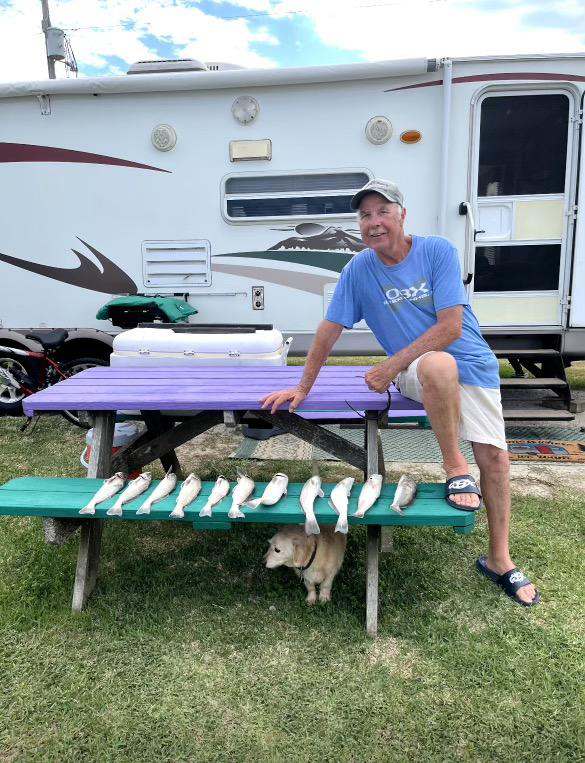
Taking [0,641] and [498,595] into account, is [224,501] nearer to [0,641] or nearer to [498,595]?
[0,641]

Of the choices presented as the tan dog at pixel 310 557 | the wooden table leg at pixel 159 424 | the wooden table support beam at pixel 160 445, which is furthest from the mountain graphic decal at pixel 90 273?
the tan dog at pixel 310 557

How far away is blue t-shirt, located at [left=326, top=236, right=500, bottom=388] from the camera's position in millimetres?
2492

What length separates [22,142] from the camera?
5.32m

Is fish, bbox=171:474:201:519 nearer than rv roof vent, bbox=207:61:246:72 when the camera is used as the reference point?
Yes

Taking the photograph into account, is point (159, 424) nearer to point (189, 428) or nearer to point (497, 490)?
point (189, 428)

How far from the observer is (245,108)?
16.6ft

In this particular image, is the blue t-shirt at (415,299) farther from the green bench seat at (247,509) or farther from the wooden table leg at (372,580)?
the wooden table leg at (372,580)

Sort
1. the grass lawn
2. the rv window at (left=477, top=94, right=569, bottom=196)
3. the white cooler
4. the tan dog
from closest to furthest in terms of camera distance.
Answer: the grass lawn
the tan dog
the white cooler
the rv window at (left=477, top=94, right=569, bottom=196)

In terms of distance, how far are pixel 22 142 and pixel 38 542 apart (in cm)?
397

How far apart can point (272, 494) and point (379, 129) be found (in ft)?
12.6

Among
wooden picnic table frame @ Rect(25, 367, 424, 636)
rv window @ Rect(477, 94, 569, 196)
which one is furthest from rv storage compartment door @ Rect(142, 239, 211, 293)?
rv window @ Rect(477, 94, 569, 196)

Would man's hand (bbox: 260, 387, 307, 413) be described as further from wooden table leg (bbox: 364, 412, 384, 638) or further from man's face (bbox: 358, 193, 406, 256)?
man's face (bbox: 358, 193, 406, 256)

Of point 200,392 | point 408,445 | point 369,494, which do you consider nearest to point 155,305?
point 200,392

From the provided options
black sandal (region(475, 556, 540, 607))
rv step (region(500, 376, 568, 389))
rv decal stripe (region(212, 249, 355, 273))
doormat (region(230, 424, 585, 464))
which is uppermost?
rv decal stripe (region(212, 249, 355, 273))
